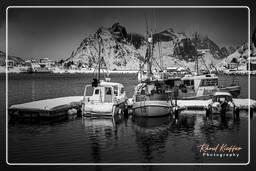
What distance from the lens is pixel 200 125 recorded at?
26.2 metres

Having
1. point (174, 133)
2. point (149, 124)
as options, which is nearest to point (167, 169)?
point (174, 133)

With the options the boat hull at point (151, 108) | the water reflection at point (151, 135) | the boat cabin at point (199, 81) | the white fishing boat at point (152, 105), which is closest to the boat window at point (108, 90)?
the white fishing boat at point (152, 105)

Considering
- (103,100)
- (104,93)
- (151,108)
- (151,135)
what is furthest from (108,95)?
(151,135)

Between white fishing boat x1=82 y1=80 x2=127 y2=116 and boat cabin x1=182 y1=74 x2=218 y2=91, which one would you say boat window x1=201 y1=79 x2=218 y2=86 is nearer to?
boat cabin x1=182 y1=74 x2=218 y2=91

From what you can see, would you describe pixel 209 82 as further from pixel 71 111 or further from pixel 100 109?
pixel 71 111

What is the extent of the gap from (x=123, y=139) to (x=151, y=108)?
8.45 meters

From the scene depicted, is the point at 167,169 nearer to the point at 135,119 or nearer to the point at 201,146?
the point at 201,146

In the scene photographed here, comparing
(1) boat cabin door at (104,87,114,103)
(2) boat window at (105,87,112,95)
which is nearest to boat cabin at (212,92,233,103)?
(1) boat cabin door at (104,87,114,103)

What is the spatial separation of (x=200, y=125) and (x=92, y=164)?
1323cm

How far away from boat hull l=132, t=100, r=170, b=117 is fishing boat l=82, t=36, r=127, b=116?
7.26 ft

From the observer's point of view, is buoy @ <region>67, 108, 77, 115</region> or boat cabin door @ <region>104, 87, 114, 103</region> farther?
buoy @ <region>67, 108, 77, 115</region>

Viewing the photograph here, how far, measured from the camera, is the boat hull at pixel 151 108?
29188 mm

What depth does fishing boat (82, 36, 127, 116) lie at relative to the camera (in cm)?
2939

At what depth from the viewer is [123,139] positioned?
21.3 metres
